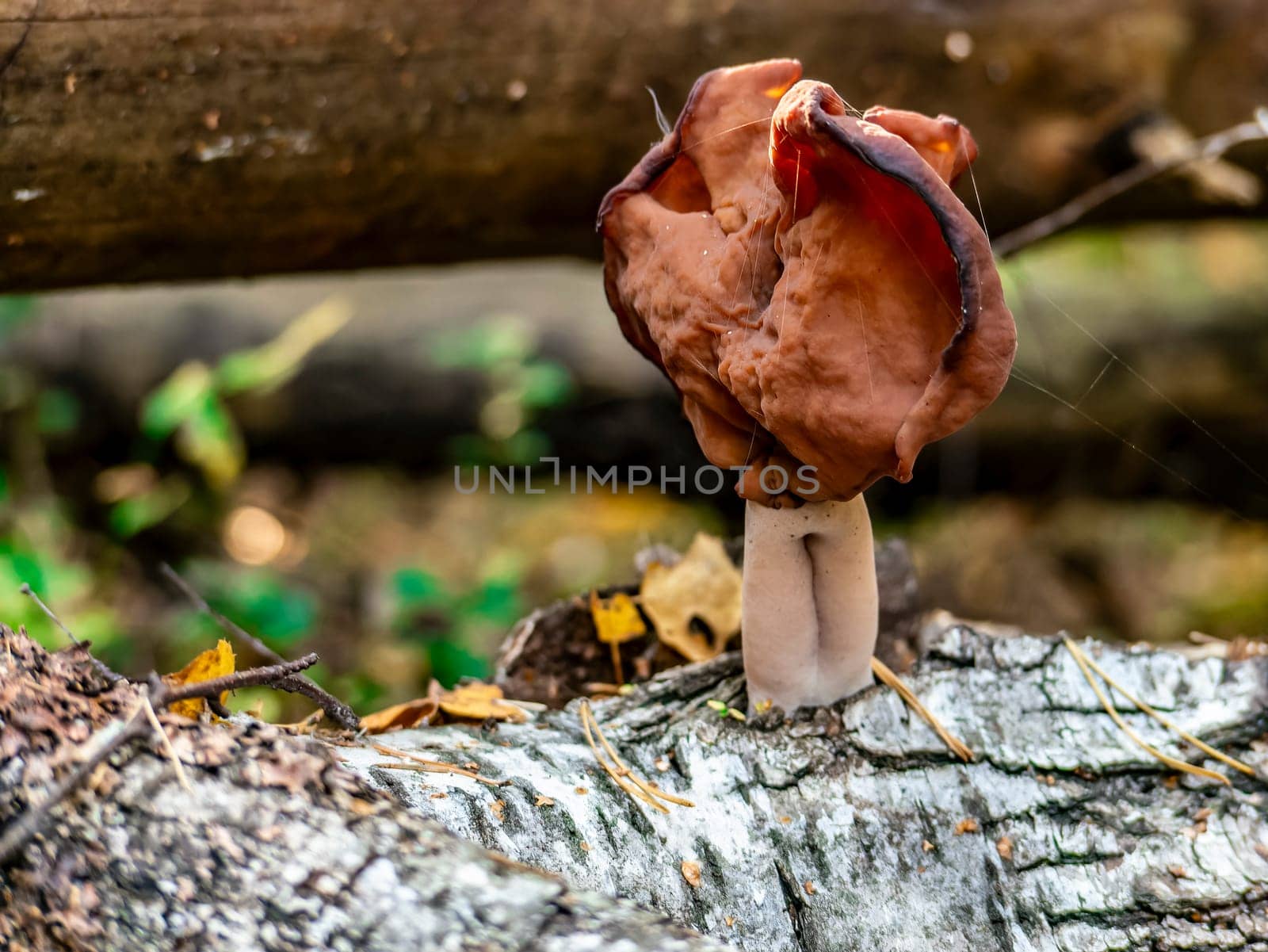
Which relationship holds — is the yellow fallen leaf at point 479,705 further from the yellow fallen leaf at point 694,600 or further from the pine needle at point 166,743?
the pine needle at point 166,743

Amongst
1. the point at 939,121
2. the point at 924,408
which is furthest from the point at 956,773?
the point at 939,121

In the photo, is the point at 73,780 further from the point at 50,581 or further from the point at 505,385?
the point at 505,385

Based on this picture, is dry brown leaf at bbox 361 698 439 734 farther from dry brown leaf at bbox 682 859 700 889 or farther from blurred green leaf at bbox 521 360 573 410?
blurred green leaf at bbox 521 360 573 410

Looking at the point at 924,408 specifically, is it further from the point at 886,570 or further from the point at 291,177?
the point at 291,177

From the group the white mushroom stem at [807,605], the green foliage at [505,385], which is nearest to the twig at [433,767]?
the white mushroom stem at [807,605]

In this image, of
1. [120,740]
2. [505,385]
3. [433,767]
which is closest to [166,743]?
[120,740]

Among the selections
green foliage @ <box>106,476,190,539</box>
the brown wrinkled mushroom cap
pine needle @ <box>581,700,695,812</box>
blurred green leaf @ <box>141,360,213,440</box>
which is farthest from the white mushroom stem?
green foliage @ <box>106,476,190,539</box>
